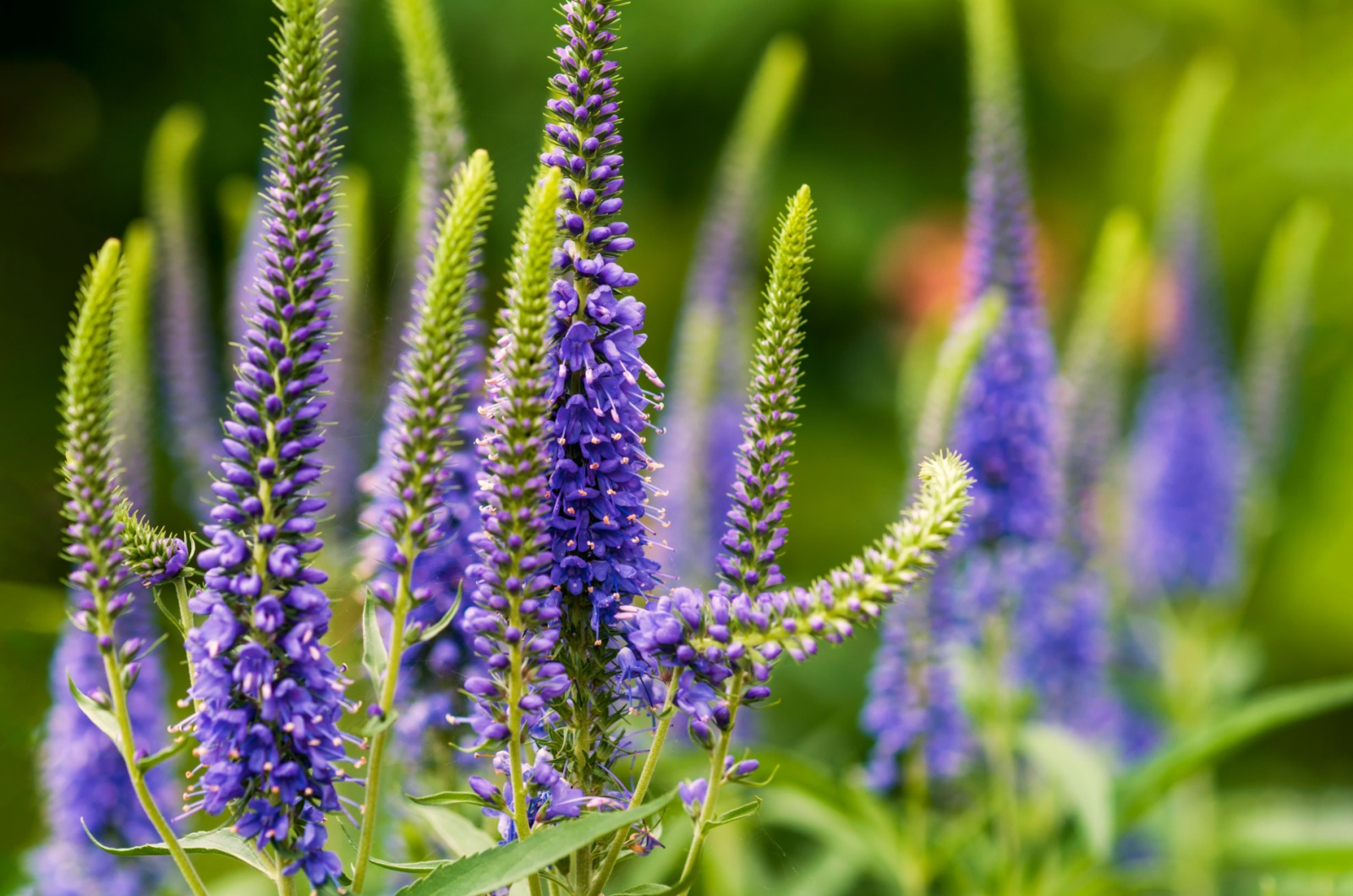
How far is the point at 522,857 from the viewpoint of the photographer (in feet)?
4.14

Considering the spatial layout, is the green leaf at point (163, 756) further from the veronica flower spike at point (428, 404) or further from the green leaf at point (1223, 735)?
the green leaf at point (1223, 735)

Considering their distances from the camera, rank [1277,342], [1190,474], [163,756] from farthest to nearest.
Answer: [1190,474] → [1277,342] → [163,756]

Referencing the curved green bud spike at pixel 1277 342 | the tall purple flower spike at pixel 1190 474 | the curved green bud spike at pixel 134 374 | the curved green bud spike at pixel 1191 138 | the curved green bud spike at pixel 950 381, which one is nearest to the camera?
the curved green bud spike at pixel 134 374

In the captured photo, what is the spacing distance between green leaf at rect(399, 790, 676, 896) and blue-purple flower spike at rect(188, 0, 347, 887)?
0.56ft

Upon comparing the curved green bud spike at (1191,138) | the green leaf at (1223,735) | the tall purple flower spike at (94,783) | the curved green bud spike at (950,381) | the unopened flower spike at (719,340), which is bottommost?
the tall purple flower spike at (94,783)

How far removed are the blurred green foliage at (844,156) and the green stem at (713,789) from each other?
4.44 meters

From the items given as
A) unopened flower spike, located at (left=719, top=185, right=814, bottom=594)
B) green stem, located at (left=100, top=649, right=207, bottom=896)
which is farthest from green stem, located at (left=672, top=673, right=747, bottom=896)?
green stem, located at (left=100, top=649, right=207, bottom=896)

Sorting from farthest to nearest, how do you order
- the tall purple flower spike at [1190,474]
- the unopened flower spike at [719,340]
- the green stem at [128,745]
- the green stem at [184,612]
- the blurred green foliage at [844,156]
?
the blurred green foliage at [844,156] < the tall purple flower spike at [1190,474] < the unopened flower spike at [719,340] < the green stem at [184,612] < the green stem at [128,745]

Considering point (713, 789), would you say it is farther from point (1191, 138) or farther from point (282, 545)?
point (1191, 138)

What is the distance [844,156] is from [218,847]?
20.6 ft

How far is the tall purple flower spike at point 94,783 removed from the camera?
2.74 metres

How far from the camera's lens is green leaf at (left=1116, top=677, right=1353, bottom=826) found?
112 inches

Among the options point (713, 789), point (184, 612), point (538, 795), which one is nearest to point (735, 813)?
point (713, 789)

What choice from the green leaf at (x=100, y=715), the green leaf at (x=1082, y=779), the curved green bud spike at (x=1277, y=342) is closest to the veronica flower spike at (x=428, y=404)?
the green leaf at (x=100, y=715)
